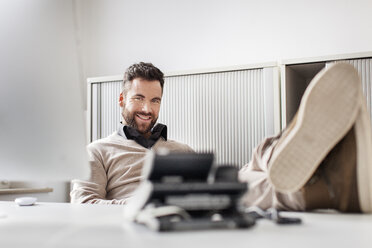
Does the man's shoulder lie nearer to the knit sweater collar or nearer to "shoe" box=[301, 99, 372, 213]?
the knit sweater collar

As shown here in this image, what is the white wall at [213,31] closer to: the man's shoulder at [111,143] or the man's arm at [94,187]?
the man's shoulder at [111,143]

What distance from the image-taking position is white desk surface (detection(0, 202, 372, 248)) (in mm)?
525

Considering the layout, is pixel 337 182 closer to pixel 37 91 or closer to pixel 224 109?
pixel 37 91

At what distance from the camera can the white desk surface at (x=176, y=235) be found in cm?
52

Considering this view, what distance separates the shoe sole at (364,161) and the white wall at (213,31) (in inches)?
68.5

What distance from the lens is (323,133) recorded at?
2.58ft

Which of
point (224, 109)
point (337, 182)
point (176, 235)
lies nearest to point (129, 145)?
point (224, 109)

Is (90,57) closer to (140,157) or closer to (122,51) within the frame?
(122,51)

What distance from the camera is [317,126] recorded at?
2.57ft

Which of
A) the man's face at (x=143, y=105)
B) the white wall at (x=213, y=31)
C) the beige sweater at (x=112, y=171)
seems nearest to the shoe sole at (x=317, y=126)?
the beige sweater at (x=112, y=171)

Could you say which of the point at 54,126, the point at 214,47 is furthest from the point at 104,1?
the point at 54,126

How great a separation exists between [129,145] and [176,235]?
1451mm

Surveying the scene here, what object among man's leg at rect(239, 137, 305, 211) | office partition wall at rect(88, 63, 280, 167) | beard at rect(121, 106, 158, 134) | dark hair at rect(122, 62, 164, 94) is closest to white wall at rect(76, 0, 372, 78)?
office partition wall at rect(88, 63, 280, 167)

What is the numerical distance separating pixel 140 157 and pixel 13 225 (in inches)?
48.7
